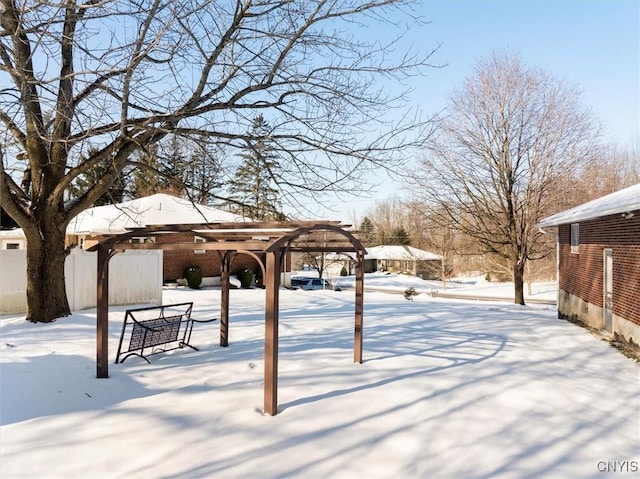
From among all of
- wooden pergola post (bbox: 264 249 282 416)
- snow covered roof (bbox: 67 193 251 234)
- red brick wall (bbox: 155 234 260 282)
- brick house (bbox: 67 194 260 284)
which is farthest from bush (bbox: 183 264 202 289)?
wooden pergola post (bbox: 264 249 282 416)

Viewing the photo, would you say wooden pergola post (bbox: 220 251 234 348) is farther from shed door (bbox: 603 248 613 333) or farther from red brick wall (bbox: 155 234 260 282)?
red brick wall (bbox: 155 234 260 282)

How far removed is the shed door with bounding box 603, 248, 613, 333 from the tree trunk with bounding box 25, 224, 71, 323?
40.0 ft

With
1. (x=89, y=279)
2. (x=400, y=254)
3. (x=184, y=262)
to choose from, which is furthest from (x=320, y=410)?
(x=400, y=254)

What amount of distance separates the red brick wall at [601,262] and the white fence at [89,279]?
11518 millimetres

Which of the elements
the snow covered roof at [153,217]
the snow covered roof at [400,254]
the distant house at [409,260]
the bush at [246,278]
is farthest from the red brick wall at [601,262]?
the snow covered roof at [400,254]

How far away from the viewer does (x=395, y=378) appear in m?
A: 6.26

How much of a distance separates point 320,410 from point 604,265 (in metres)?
8.98

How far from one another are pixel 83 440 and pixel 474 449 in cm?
358

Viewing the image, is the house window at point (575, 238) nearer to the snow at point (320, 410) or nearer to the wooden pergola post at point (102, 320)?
the snow at point (320, 410)

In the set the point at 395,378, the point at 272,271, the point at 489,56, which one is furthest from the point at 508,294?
the point at 272,271

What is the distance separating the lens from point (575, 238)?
12914mm

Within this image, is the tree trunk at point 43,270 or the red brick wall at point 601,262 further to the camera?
the tree trunk at point 43,270

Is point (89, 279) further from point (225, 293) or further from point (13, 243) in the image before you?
point (13, 243)

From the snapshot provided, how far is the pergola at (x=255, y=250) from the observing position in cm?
488
